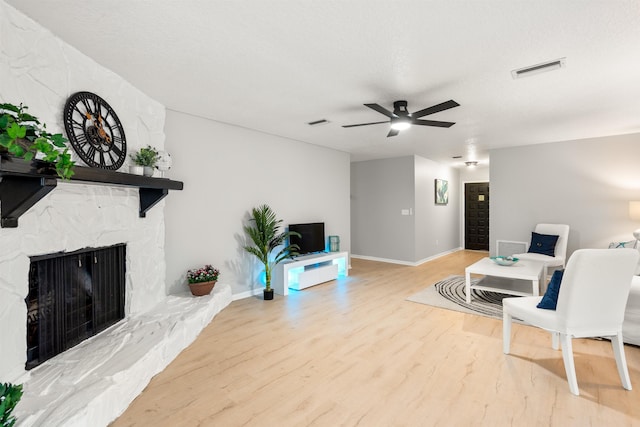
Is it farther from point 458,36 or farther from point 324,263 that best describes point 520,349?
point 324,263

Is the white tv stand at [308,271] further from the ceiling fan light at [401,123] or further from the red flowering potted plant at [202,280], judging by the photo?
the ceiling fan light at [401,123]

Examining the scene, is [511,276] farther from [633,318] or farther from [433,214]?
[433,214]

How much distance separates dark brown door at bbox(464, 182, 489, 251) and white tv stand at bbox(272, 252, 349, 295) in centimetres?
505

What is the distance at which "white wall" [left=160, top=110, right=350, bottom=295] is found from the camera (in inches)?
148

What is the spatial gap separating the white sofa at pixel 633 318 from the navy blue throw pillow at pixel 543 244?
7.49 ft

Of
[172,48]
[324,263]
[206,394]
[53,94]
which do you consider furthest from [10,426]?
[324,263]

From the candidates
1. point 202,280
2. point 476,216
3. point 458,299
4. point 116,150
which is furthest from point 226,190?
point 476,216

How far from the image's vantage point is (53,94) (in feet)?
6.89

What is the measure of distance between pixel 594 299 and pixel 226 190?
4033mm

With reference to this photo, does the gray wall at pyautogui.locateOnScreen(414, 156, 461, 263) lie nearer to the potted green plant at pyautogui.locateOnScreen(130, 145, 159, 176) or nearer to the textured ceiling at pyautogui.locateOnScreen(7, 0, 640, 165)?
the textured ceiling at pyautogui.locateOnScreen(7, 0, 640, 165)

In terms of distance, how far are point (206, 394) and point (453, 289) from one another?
3997mm

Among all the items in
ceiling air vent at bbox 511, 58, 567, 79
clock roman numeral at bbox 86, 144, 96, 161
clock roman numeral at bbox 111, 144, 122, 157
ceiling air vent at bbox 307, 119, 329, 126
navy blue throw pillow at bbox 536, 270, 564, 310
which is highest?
ceiling air vent at bbox 307, 119, 329, 126

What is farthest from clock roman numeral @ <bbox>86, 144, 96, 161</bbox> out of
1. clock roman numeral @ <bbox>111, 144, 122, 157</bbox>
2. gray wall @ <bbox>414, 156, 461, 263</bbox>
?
gray wall @ <bbox>414, 156, 461, 263</bbox>

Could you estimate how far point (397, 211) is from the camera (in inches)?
280
